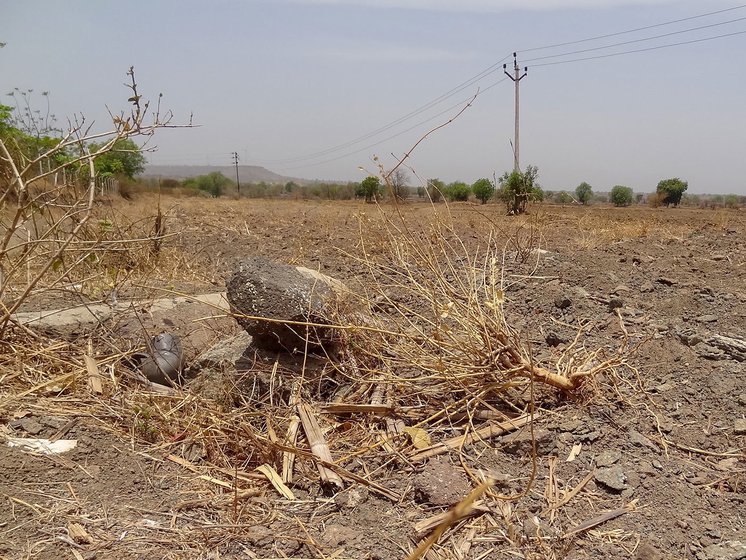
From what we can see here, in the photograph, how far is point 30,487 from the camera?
2.51m

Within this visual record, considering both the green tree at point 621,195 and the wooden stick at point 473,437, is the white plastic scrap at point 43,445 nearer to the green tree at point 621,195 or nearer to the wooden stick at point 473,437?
the wooden stick at point 473,437

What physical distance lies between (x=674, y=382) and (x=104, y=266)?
582 centimetres

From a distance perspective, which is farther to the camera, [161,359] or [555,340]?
[161,359]

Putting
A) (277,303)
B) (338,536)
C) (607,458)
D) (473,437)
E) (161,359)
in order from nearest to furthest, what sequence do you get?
(338,536) < (607,458) < (473,437) < (277,303) < (161,359)

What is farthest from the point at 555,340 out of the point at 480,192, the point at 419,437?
the point at 480,192

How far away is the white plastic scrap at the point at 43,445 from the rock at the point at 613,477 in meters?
2.45

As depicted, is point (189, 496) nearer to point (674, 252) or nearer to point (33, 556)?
point (33, 556)

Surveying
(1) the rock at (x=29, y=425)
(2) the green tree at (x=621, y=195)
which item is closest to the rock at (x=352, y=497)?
(1) the rock at (x=29, y=425)

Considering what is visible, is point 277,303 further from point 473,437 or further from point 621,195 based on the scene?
point 621,195

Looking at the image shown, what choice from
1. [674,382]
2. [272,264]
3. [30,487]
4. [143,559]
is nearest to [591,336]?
[674,382]

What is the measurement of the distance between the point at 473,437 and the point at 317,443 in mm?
797

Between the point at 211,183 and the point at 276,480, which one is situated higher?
the point at 211,183

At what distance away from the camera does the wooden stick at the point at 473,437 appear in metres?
2.89

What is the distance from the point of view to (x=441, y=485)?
2520mm
